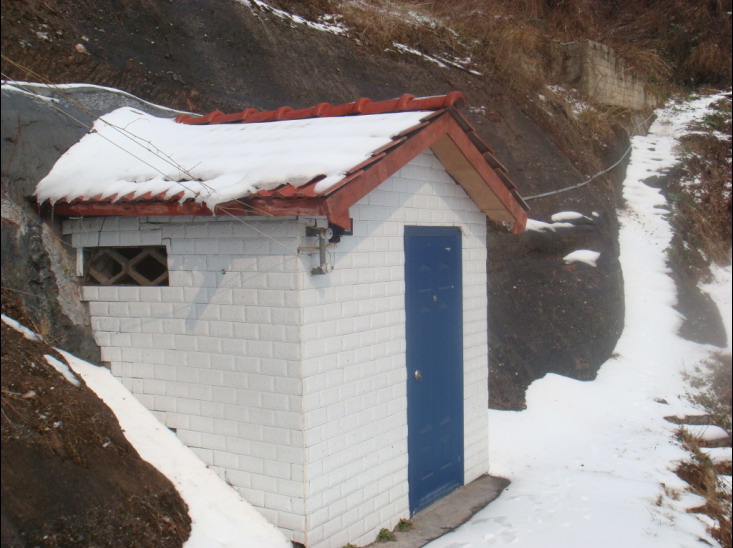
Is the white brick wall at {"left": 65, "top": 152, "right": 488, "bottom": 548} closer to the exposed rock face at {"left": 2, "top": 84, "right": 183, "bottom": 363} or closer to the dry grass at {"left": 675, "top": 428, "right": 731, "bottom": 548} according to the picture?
the exposed rock face at {"left": 2, "top": 84, "right": 183, "bottom": 363}

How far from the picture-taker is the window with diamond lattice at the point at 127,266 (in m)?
5.30

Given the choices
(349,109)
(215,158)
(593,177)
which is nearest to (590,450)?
(349,109)

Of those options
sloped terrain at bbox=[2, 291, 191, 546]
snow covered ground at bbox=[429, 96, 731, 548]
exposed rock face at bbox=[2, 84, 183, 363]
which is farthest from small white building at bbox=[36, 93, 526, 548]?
snow covered ground at bbox=[429, 96, 731, 548]

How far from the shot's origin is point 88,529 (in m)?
3.90

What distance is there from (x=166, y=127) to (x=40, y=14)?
2.03 m

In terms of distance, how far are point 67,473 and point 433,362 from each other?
10.2ft

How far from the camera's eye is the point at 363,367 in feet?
17.2

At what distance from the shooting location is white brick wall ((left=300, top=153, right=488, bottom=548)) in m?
4.79

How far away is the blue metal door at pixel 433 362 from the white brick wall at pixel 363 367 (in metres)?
0.13

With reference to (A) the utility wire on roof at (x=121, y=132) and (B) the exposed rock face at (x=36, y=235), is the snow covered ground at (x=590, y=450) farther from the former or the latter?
(A) the utility wire on roof at (x=121, y=132)

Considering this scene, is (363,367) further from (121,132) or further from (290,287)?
(121,132)

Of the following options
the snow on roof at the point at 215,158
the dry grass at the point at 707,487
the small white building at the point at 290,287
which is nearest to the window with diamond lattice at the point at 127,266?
the small white building at the point at 290,287

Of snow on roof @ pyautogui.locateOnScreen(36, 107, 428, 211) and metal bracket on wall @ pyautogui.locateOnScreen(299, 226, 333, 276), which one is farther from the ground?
snow on roof @ pyautogui.locateOnScreen(36, 107, 428, 211)

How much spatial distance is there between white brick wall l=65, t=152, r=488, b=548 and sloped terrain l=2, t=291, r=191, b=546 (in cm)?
56
